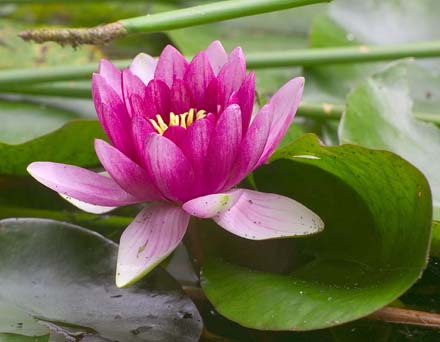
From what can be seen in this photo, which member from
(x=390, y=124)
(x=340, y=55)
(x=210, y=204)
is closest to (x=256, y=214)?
(x=210, y=204)

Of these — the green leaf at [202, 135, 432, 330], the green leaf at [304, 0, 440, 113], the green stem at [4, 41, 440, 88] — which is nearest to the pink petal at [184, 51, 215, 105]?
the green leaf at [202, 135, 432, 330]

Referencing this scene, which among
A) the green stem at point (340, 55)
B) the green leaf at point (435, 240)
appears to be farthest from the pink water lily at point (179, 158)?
the green stem at point (340, 55)

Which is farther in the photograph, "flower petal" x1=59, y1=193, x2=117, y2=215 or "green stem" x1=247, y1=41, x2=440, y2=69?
"green stem" x1=247, y1=41, x2=440, y2=69

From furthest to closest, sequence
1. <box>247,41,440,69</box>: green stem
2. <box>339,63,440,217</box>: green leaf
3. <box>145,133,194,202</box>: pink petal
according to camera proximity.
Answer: <box>247,41,440,69</box>: green stem
<box>339,63,440,217</box>: green leaf
<box>145,133,194,202</box>: pink petal

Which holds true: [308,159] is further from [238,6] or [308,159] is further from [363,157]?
[238,6]

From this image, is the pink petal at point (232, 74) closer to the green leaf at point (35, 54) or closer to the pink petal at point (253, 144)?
the pink petal at point (253, 144)

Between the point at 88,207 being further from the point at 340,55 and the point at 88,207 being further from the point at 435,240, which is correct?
the point at 340,55

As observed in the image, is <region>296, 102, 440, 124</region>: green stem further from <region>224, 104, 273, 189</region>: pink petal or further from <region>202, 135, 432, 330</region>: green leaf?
<region>224, 104, 273, 189</region>: pink petal
